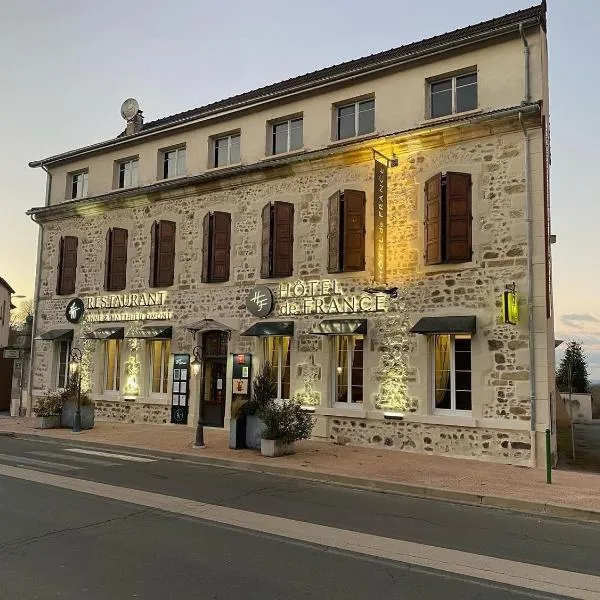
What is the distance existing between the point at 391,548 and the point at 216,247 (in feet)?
38.8

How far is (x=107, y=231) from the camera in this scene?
1895 centimetres

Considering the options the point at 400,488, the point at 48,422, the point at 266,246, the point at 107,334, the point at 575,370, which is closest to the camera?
the point at 400,488

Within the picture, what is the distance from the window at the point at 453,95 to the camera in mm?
13062

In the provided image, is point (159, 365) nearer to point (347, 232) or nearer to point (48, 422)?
point (48, 422)

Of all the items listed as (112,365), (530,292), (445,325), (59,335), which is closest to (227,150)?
(112,365)

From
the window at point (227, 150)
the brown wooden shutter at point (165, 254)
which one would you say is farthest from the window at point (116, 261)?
the window at point (227, 150)

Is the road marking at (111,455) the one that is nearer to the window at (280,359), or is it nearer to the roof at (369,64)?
the window at (280,359)

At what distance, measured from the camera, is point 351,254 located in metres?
13.9

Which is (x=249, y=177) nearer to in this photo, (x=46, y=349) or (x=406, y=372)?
(x=406, y=372)

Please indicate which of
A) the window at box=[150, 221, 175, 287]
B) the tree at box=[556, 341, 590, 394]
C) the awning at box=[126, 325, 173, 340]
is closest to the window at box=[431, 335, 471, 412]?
the awning at box=[126, 325, 173, 340]

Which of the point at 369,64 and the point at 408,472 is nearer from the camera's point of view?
the point at 408,472

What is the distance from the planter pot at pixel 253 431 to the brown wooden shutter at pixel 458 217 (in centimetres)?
545

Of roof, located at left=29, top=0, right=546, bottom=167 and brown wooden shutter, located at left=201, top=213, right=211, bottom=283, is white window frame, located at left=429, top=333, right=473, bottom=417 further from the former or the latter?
brown wooden shutter, located at left=201, top=213, right=211, bottom=283

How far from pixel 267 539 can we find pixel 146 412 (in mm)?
12001
